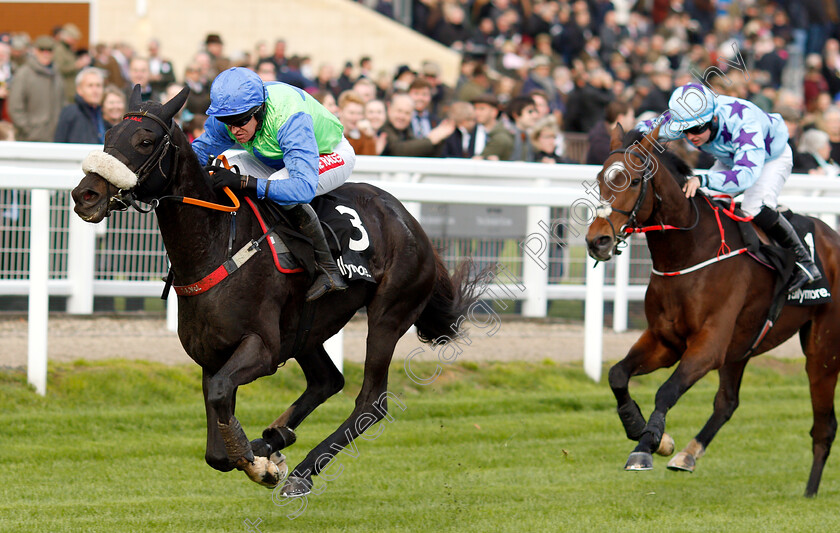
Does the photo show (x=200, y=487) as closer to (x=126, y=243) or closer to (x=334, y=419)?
(x=334, y=419)

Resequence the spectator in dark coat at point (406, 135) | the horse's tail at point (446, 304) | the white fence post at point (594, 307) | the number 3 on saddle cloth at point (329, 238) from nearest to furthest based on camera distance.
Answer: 1. the number 3 on saddle cloth at point (329, 238)
2. the horse's tail at point (446, 304)
3. the white fence post at point (594, 307)
4. the spectator in dark coat at point (406, 135)

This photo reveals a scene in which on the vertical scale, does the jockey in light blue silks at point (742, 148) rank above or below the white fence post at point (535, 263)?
above

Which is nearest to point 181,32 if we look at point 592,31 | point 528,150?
point 592,31

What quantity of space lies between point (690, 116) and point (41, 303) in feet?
11.0

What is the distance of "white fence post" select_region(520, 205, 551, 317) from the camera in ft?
24.8

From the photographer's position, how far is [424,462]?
580cm

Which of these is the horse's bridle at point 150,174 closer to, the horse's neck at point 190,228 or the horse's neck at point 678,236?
the horse's neck at point 190,228

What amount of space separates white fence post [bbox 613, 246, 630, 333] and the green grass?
23.5 inches

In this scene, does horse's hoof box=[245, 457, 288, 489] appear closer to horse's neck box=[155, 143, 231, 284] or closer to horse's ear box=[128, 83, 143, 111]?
horse's neck box=[155, 143, 231, 284]

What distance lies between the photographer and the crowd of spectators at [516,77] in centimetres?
859

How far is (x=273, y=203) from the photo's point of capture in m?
4.63

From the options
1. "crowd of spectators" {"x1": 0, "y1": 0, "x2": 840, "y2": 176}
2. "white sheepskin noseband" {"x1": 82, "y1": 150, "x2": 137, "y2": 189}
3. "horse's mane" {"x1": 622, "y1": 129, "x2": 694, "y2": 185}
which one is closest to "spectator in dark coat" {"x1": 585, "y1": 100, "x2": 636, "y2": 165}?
"crowd of spectators" {"x1": 0, "y1": 0, "x2": 840, "y2": 176}

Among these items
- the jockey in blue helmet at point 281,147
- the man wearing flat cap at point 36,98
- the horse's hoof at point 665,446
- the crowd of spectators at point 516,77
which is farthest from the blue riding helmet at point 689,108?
the man wearing flat cap at point 36,98

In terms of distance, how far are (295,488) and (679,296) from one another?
198 cm
